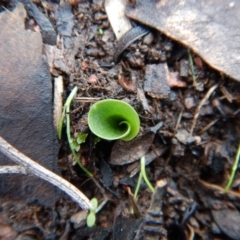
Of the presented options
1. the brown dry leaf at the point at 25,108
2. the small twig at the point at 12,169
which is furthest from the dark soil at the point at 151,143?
the small twig at the point at 12,169

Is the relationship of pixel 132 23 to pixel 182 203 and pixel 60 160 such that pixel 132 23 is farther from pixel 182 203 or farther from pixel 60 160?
pixel 182 203

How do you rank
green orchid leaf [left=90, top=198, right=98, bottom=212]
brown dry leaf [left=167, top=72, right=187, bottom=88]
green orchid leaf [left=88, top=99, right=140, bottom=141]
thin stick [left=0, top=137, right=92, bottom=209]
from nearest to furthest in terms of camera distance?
thin stick [left=0, top=137, right=92, bottom=209] → green orchid leaf [left=88, top=99, right=140, bottom=141] → green orchid leaf [left=90, top=198, right=98, bottom=212] → brown dry leaf [left=167, top=72, right=187, bottom=88]

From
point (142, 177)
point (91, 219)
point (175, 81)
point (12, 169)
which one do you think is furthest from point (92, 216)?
point (175, 81)

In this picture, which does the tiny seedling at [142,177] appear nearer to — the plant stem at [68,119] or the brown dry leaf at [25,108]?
the plant stem at [68,119]

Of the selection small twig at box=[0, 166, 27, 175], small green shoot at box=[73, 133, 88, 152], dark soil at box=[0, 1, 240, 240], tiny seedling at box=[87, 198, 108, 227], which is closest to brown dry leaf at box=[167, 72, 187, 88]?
dark soil at box=[0, 1, 240, 240]

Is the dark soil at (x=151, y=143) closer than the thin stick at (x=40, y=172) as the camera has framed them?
No

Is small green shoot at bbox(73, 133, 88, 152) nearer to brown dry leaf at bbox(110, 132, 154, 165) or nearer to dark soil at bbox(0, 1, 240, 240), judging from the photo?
dark soil at bbox(0, 1, 240, 240)
